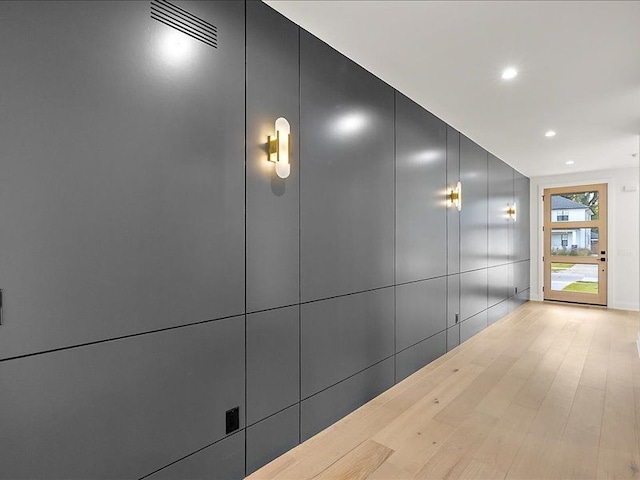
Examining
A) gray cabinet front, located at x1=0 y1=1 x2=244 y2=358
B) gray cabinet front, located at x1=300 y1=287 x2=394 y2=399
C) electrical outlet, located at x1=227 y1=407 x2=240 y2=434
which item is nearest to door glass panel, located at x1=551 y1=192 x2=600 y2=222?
gray cabinet front, located at x1=300 y1=287 x2=394 y2=399

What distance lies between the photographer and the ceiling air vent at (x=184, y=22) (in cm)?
178

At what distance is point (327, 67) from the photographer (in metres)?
2.78

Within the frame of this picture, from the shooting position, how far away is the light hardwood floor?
226cm

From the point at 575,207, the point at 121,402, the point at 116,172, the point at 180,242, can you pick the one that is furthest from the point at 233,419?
the point at 575,207

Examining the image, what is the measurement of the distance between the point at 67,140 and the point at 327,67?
6.45 feet

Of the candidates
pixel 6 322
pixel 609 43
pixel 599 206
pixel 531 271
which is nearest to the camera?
pixel 6 322

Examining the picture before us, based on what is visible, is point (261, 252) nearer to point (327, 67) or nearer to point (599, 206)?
point (327, 67)

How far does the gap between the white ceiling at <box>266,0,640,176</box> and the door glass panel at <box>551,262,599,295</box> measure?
13.7 ft

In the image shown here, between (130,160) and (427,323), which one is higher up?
(130,160)

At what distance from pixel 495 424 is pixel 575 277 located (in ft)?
22.7

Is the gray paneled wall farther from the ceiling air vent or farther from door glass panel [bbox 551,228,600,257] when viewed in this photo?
door glass panel [bbox 551,228,600,257]

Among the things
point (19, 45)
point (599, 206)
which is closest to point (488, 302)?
point (599, 206)

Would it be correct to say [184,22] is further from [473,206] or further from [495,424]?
[473,206]

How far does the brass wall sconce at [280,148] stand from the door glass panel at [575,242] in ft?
27.1
